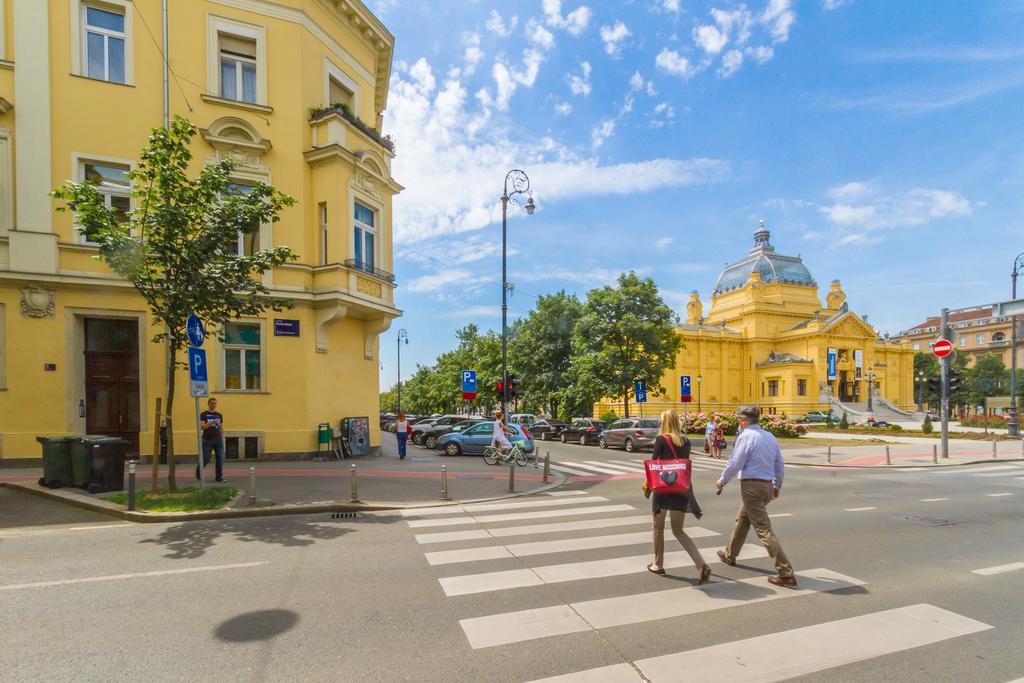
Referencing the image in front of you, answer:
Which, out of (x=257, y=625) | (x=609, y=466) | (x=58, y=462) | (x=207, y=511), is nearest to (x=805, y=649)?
(x=257, y=625)

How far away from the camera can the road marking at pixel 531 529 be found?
7.29 metres

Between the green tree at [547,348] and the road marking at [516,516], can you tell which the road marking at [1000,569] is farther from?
the green tree at [547,348]

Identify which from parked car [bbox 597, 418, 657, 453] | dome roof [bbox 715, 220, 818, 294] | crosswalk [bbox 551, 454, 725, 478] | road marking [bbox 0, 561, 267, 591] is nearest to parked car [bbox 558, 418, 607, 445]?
parked car [bbox 597, 418, 657, 453]

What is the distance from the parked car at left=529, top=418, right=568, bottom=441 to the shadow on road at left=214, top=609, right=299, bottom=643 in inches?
1057

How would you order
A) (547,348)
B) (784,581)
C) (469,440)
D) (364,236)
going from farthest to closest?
(547,348), (469,440), (364,236), (784,581)

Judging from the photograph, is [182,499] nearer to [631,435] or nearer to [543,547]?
[543,547]

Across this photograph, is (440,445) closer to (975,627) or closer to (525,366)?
(975,627)

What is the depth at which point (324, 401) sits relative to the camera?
15.9m

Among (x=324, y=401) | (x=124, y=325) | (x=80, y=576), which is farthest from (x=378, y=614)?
(x=124, y=325)

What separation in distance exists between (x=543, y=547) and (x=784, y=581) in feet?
9.21

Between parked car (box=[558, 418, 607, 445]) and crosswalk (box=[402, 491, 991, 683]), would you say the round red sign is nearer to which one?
parked car (box=[558, 418, 607, 445])

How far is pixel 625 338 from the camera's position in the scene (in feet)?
110

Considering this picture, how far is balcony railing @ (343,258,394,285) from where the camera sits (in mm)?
15786

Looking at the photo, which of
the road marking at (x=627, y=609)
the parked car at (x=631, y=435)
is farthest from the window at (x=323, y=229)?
the parked car at (x=631, y=435)
